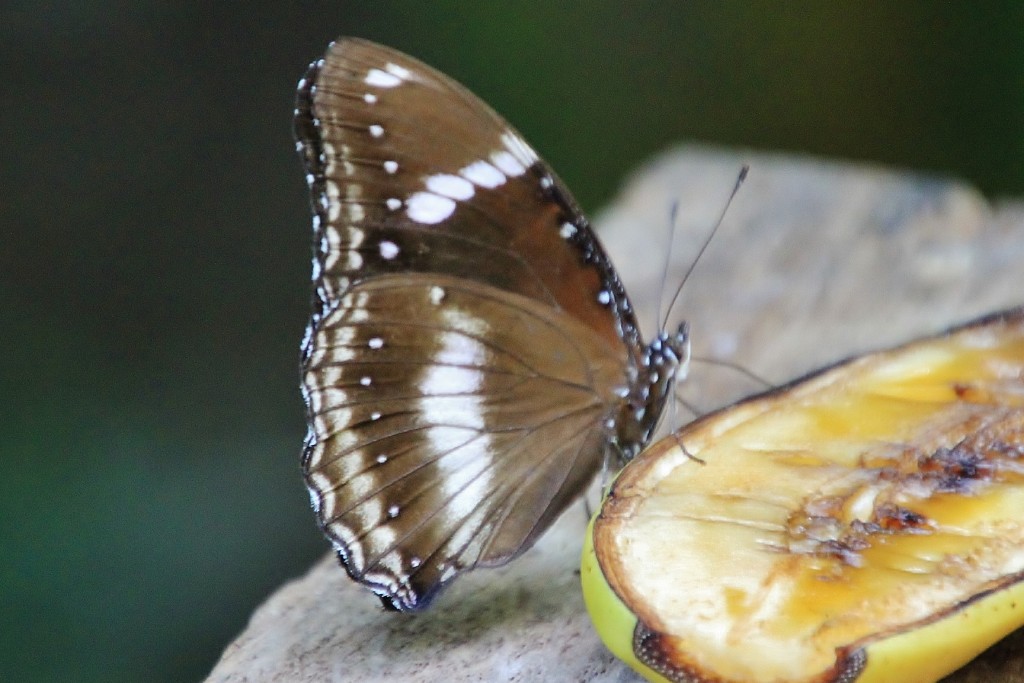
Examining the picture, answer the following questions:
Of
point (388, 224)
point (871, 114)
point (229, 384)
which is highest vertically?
point (388, 224)

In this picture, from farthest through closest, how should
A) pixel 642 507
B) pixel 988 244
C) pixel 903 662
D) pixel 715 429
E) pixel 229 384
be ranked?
1. pixel 229 384
2. pixel 988 244
3. pixel 715 429
4. pixel 642 507
5. pixel 903 662

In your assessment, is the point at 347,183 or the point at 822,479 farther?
the point at 347,183

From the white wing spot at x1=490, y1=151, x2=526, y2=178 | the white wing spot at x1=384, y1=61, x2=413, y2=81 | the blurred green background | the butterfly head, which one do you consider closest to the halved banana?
the butterfly head

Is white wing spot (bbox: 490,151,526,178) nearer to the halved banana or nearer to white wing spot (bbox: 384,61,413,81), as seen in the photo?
white wing spot (bbox: 384,61,413,81)

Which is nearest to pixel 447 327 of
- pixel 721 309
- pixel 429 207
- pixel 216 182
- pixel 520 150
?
pixel 429 207

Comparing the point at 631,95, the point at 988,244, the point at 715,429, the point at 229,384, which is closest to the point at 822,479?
the point at 715,429

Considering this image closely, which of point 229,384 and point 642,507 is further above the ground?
point 642,507

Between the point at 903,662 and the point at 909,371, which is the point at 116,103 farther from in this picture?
the point at 903,662

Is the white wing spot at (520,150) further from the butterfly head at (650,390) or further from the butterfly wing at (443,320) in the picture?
the butterfly head at (650,390)
